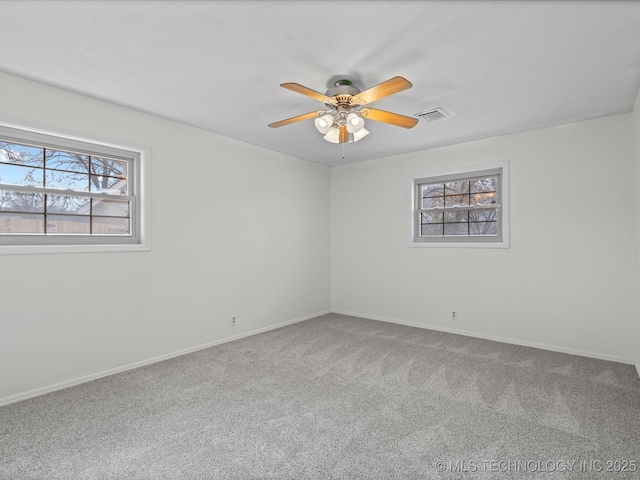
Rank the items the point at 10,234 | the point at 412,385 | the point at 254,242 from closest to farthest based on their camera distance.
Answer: the point at 10,234, the point at 412,385, the point at 254,242

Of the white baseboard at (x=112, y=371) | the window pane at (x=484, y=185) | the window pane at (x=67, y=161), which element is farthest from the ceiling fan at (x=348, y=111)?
the white baseboard at (x=112, y=371)

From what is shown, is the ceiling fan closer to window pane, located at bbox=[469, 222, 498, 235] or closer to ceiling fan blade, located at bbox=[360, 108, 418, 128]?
ceiling fan blade, located at bbox=[360, 108, 418, 128]

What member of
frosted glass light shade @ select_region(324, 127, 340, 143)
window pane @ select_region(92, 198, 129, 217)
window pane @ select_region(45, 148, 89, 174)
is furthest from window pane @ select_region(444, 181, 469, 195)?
window pane @ select_region(45, 148, 89, 174)

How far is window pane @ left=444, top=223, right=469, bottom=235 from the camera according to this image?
178 inches

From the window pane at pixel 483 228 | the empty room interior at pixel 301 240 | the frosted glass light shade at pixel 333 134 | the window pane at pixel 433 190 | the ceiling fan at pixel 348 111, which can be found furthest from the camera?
the window pane at pixel 433 190

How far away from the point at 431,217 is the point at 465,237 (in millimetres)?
557

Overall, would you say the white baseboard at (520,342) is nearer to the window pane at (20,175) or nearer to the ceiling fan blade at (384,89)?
the ceiling fan blade at (384,89)

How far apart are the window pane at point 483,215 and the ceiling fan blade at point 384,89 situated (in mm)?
2568

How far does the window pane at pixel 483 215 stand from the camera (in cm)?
428

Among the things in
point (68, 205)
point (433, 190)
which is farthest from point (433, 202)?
point (68, 205)

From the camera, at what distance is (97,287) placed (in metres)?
3.06

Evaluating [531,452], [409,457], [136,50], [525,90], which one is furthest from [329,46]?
[531,452]

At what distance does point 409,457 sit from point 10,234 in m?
3.25

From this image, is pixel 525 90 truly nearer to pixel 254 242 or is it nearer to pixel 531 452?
pixel 531 452
